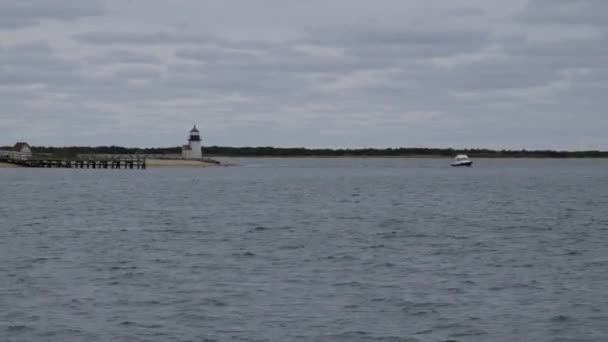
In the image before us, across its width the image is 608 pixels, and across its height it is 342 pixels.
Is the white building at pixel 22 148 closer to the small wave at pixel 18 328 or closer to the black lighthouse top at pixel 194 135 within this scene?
the black lighthouse top at pixel 194 135

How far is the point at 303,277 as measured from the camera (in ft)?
88.9

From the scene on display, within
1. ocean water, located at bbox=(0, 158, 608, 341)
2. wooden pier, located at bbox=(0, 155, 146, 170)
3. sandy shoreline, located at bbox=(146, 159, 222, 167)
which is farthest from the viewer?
sandy shoreline, located at bbox=(146, 159, 222, 167)

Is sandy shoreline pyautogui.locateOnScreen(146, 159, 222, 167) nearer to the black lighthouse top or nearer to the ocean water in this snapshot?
the black lighthouse top

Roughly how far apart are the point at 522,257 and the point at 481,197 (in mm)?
43935

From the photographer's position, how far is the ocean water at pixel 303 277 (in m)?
20.4

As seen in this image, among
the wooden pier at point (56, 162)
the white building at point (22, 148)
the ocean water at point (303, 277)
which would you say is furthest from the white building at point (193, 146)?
the ocean water at point (303, 277)

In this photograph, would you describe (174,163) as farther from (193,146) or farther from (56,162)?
(56,162)

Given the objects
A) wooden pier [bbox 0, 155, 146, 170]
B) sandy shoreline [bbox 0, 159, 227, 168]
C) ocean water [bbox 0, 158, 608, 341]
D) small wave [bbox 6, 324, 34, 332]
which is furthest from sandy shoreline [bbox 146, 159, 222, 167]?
small wave [bbox 6, 324, 34, 332]

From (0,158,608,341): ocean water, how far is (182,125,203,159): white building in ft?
383

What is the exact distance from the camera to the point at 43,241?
37.2 meters

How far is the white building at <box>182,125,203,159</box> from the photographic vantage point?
168 meters

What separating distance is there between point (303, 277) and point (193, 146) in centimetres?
14861

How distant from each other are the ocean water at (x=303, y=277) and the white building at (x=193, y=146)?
117 metres

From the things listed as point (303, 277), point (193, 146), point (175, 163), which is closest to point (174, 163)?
point (175, 163)
